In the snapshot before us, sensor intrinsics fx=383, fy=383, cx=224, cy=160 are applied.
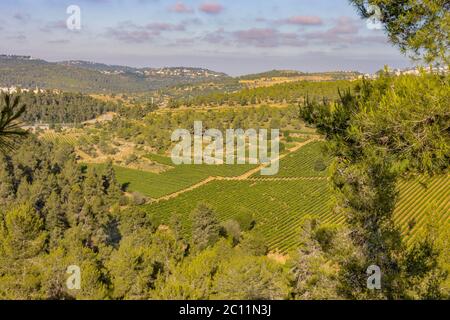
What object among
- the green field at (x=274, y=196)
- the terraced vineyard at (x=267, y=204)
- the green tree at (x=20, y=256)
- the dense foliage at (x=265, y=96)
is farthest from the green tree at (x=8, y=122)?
the dense foliage at (x=265, y=96)

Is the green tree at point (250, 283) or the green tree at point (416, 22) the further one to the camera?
the green tree at point (250, 283)

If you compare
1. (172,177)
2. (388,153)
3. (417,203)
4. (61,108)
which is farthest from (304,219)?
(61,108)

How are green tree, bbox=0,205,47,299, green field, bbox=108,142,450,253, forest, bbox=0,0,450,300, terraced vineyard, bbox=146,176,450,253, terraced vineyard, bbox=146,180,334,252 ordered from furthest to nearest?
1. terraced vineyard, bbox=146,180,334,252
2. green field, bbox=108,142,450,253
3. terraced vineyard, bbox=146,176,450,253
4. green tree, bbox=0,205,47,299
5. forest, bbox=0,0,450,300

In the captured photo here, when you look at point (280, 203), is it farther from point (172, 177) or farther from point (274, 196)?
point (172, 177)

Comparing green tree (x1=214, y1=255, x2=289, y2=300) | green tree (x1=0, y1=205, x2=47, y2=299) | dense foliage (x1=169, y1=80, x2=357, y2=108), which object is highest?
dense foliage (x1=169, y1=80, x2=357, y2=108)

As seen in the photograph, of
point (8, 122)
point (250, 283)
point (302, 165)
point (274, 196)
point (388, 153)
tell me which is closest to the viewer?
point (8, 122)

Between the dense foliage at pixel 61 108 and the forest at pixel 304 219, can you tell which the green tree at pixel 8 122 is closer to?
the forest at pixel 304 219

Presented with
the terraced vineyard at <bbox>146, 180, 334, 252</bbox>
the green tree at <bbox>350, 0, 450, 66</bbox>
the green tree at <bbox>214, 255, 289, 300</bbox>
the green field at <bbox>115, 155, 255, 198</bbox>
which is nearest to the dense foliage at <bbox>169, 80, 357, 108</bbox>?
the green field at <bbox>115, 155, 255, 198</bbox>

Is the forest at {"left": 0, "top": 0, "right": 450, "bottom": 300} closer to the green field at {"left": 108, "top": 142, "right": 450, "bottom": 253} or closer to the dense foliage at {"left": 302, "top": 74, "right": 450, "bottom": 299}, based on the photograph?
the dense foliage at {"left": 302, "top": 74, "right": 450, "bottom": 299}
